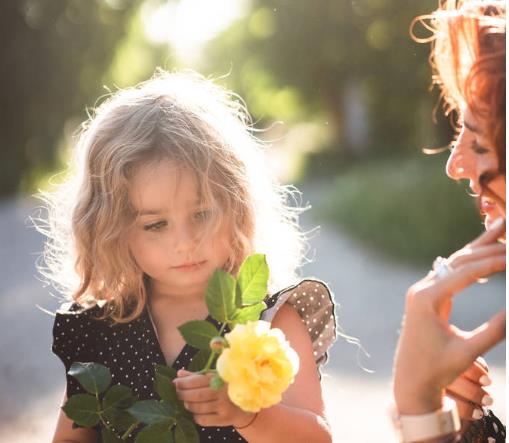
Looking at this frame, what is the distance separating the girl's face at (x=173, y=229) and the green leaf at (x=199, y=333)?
1.58 ft

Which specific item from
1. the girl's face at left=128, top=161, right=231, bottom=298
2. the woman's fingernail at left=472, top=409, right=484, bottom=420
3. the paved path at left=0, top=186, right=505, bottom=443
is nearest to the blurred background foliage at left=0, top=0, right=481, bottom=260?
the paved path at left=0, top=186, right=505, bottom=443

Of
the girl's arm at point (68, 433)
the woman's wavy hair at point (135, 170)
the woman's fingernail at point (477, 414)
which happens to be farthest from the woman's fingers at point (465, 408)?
the girl's arm at point (68, 433)

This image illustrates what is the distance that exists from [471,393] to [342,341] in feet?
13.9

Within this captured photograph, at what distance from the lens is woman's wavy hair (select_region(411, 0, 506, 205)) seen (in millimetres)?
1550

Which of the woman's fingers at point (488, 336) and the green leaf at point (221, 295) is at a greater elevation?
the green leaf at point (221, 295)

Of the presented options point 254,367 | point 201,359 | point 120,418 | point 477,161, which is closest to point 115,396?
point 120,418

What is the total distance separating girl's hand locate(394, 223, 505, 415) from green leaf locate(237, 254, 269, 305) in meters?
0.40

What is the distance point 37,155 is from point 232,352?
1526cm

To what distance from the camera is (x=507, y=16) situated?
5.06 feet

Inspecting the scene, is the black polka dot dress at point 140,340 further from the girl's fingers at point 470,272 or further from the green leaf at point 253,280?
the girl's fingers at point 470,272

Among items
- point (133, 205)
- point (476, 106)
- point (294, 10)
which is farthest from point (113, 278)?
point (294, 10)

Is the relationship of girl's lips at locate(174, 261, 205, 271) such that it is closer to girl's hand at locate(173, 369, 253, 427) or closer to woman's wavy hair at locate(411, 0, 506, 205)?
girl's hand at locate(173, 369, 253, 427)

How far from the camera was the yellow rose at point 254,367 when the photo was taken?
1.62 m

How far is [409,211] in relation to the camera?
9062mm
